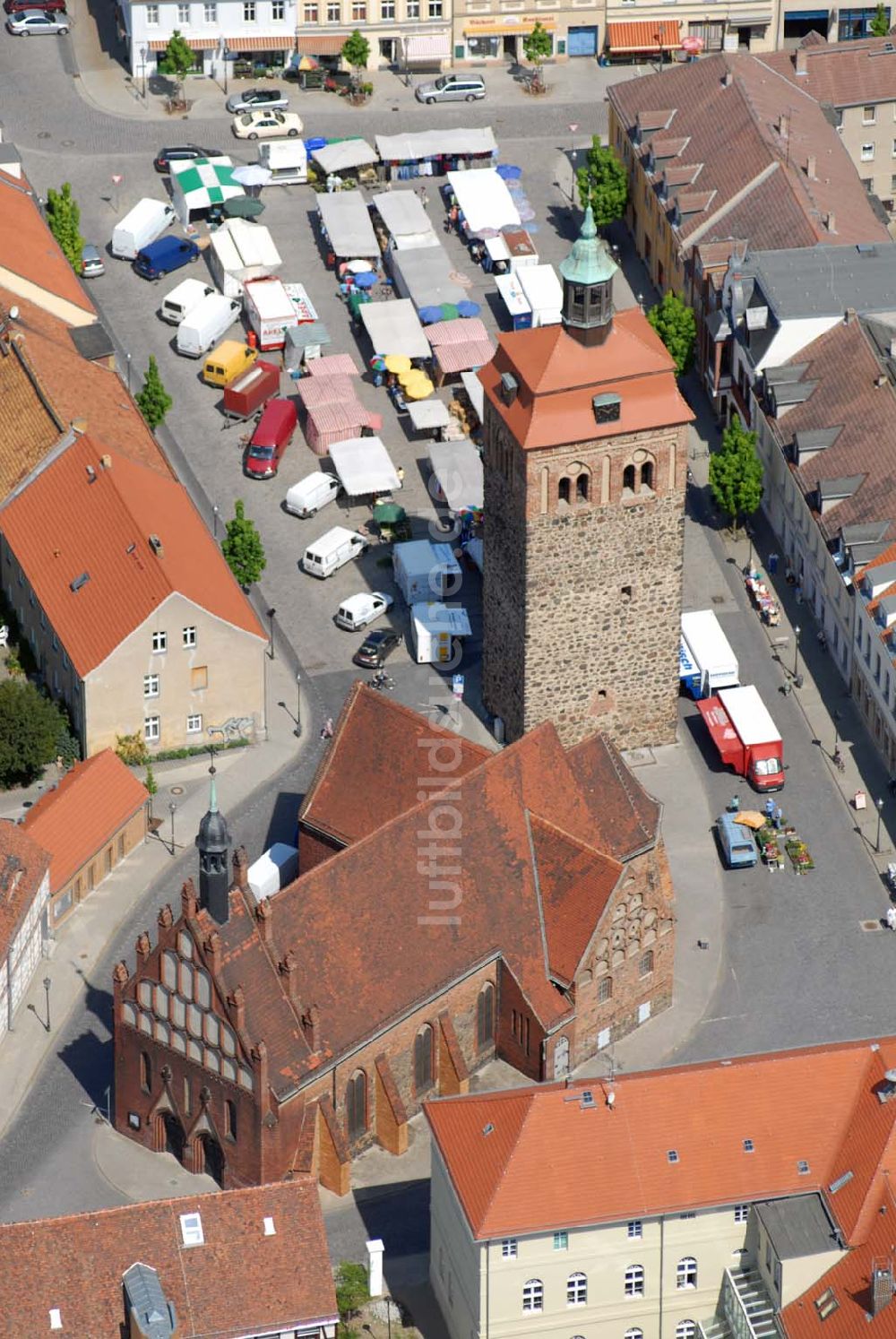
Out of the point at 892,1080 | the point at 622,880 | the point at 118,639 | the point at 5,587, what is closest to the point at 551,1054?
the point at 622,880

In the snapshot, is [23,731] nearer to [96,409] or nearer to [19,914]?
[19,914]

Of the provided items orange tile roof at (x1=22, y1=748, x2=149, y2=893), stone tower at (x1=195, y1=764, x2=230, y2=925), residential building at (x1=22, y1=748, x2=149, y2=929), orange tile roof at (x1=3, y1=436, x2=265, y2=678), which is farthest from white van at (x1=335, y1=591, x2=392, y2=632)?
stone tower at (x1=195, y1=764, x2=230, y2=925)

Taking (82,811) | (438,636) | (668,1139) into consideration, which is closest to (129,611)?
(82,811)

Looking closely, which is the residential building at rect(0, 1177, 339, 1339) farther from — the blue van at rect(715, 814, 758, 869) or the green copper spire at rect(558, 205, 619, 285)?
the green copper spire at rect(558, 205, 619, 285)

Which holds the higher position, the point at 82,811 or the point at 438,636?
the point at 82,811

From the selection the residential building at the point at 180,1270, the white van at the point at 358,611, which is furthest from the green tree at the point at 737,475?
the residential building at the point at 180,1270

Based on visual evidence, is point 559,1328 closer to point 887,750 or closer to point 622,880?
point 622,880

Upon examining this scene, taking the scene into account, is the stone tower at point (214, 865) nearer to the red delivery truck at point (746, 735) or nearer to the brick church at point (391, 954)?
the brick church at point (391, 954)
